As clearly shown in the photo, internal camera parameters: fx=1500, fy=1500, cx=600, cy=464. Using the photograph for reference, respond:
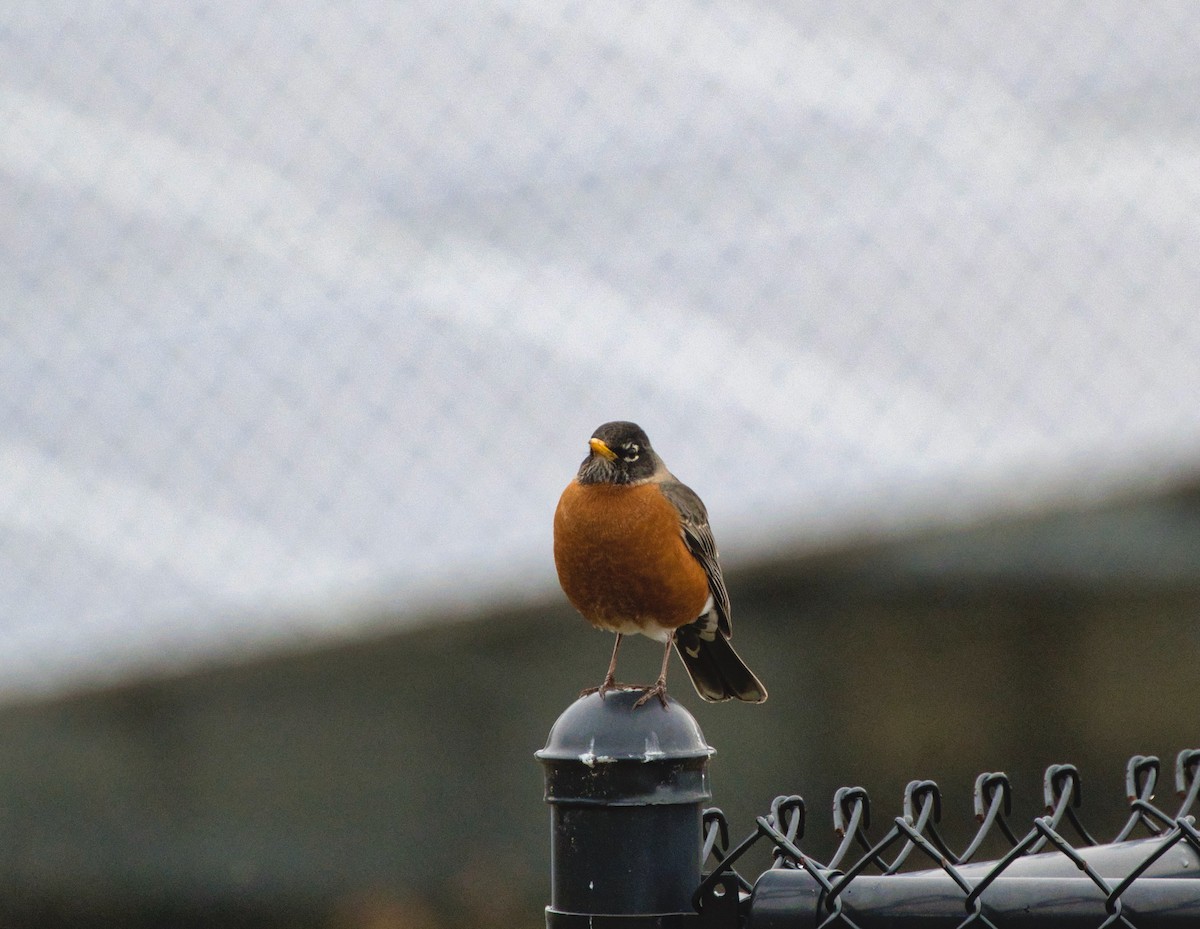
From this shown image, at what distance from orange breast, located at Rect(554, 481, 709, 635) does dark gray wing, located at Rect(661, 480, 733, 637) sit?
0.24 ft

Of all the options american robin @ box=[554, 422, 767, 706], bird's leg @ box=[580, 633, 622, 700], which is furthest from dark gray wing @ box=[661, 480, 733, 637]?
bird's leg @ box=[580, 633, 622, 700]

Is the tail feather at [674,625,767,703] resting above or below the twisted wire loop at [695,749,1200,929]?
above

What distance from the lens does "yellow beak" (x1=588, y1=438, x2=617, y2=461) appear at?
301cm

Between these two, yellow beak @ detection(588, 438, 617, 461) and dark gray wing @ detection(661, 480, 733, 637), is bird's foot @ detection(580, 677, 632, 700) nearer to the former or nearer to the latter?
yellow beak @ detection(588, 438, 617, 461)

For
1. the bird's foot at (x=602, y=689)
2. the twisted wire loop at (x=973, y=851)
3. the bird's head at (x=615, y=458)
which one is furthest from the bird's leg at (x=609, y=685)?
the bird's head at (x=615, y=458)

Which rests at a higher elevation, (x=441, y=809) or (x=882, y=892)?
(x=441, y=809)

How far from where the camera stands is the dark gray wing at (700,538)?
10.4ft

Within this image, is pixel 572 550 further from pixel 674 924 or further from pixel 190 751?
pixel 190 751

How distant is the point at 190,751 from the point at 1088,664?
2.76 meters

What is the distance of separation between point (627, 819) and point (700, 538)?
158 centimetres

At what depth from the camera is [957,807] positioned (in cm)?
450

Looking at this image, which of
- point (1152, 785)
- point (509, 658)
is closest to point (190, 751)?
point (509, 658)

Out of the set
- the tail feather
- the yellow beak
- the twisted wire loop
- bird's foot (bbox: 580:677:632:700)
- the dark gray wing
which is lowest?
the twisted wire loop

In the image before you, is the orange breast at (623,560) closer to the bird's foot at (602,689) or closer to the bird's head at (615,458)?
the bird's head at (615,458)
